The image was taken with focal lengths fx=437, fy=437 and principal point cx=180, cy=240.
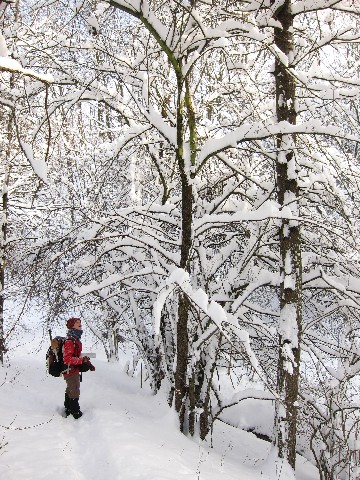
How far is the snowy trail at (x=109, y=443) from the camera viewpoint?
156 inches

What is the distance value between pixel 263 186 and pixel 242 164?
82 cm

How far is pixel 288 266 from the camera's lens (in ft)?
16.4

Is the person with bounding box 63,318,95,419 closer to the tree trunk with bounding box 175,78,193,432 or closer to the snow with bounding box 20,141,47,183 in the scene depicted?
the tree trunk with bounding box 175,78,193,432

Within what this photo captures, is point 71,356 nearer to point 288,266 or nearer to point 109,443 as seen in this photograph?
point 109,443

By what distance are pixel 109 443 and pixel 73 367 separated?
1943 millimetres

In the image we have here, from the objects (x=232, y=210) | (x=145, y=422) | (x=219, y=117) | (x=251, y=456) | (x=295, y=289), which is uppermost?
(x=219, y=117)

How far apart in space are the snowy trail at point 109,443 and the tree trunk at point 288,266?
0.60 meters

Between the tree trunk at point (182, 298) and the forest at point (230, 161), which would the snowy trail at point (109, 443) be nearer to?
the tree trunk at point (182, 298)

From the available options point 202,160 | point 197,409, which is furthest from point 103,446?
point 202,160

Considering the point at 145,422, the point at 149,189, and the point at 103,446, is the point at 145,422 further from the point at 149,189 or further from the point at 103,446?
the point at 149,189

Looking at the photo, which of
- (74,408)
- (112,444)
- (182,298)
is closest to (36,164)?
(182,298)

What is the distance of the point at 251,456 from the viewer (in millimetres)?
6598

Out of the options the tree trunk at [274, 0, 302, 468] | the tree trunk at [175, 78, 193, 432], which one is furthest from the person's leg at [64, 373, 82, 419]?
the tree trunk at [274, 0, 302, 468]

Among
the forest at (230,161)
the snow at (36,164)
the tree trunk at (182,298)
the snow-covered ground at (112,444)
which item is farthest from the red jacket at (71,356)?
the snow at (36,164)
